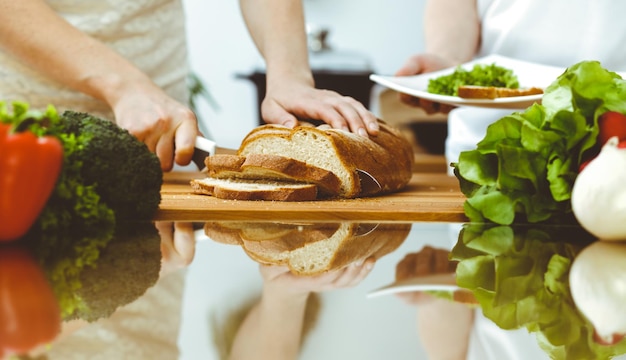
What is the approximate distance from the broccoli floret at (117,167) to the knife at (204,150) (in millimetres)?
602

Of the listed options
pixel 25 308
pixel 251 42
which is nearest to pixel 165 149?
pixel 25 308

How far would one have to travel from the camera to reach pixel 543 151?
5.74 feet

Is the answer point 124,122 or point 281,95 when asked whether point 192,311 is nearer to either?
point 124,122

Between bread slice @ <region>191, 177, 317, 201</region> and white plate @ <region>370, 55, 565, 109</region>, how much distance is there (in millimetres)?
490

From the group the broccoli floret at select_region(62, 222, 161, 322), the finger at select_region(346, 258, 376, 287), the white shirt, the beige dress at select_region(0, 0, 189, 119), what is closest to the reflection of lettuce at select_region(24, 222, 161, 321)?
the broccoli floret at select_region(62, 222, 161, 322)

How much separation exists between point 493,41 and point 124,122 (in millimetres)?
1329

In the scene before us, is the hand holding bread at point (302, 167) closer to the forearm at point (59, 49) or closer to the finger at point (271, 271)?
the forearm at point (59, 49)

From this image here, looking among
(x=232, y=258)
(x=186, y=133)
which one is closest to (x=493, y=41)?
(x=186, y=133)

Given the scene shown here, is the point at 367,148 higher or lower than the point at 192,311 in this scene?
lower

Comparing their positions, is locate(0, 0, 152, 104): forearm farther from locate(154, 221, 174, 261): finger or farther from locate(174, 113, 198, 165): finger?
locate(154, 221, 174, 261): finger

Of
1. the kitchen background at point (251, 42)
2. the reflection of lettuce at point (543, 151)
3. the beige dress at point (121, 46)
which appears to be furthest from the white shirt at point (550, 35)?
the kitchen background at point (251, 42)

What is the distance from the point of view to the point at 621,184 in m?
1.47

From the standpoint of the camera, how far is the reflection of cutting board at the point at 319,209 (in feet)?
6.31

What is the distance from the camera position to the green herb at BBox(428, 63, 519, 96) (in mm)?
2631
